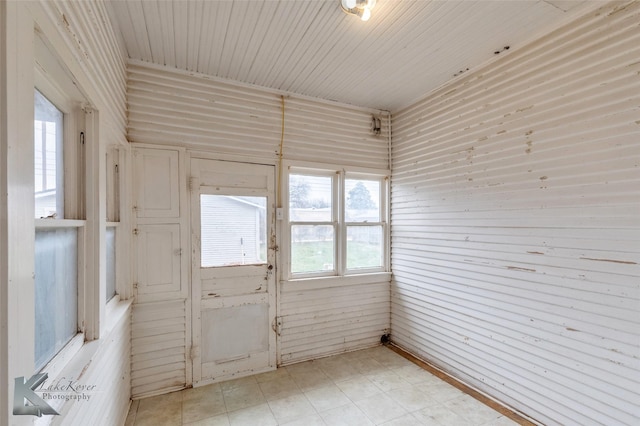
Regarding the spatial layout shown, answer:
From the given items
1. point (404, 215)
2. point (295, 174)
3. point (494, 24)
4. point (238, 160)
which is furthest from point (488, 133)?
point (238, 160)

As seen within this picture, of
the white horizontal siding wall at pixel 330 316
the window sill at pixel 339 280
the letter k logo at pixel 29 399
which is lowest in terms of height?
the white horizontal siding wall at pixel 330 316

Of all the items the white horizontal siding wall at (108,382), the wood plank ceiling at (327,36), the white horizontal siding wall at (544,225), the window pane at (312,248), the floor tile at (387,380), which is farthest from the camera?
the window pane at (312,248)

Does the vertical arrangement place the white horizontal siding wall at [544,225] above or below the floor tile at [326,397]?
above

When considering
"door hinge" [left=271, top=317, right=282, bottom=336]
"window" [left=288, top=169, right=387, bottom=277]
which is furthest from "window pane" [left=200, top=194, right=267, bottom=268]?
"door hinge" [left=271, top=317, right=282, bottom=336]

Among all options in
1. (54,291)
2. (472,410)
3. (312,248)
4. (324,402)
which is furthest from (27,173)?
(472,410)

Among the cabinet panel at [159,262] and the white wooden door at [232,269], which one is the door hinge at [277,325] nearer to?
the white wooden door at [232,269]

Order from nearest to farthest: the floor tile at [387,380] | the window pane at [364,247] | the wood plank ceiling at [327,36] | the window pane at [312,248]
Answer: the wood plank ceiling at [327,36] < the floor tile at [387,380] < the window pane at [312,248] < the window pane at [364,247]

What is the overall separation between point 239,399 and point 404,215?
2579 mm

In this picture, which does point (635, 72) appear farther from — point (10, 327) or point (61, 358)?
point (61, 358)

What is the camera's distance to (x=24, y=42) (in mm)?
898

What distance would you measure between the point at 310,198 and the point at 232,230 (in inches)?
38.3

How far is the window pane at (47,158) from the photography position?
3.99 ft

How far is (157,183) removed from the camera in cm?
266

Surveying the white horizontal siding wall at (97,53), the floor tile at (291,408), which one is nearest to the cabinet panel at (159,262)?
the white horizontal siding wall at (97,53)
